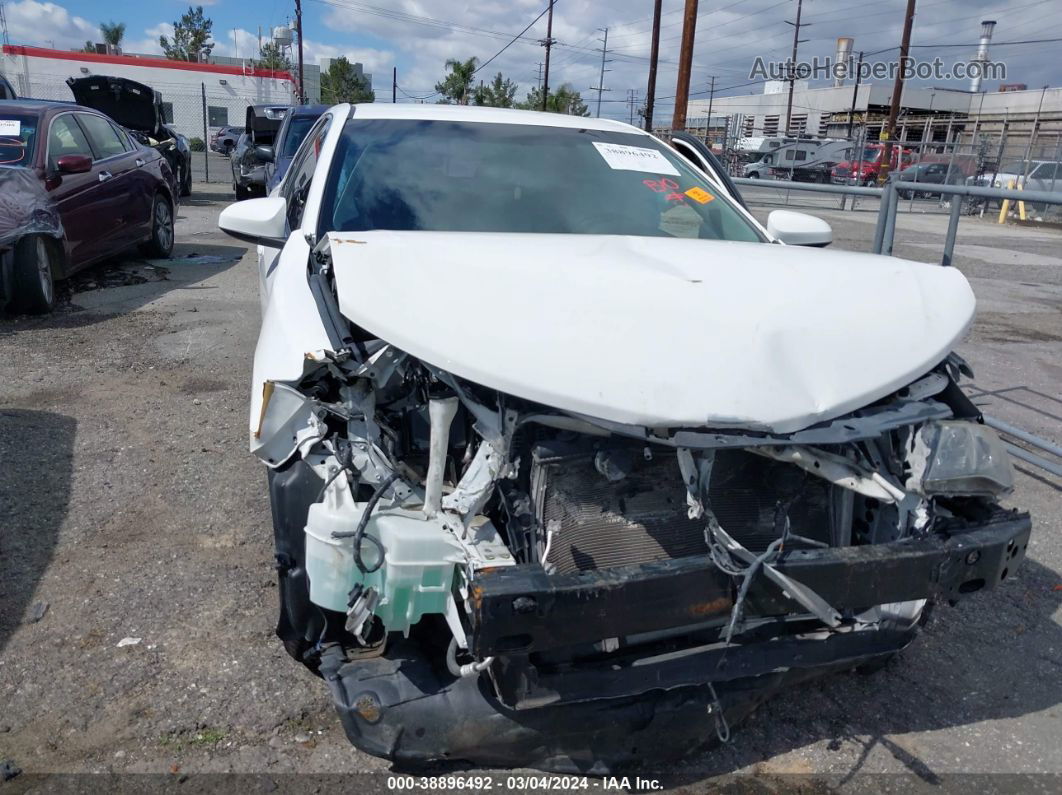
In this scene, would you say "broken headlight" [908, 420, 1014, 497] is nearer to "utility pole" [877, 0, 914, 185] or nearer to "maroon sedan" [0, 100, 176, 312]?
"maroon sedan" [0, 100, 176, 312]

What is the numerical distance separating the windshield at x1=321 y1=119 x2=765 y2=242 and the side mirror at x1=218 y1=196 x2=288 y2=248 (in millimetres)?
314

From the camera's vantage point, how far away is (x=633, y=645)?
2301 mm

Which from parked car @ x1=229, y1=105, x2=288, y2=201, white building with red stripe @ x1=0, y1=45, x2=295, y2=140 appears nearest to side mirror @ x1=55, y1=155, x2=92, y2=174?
parked car @ x1=229, y1=105, x2=288, y2=201

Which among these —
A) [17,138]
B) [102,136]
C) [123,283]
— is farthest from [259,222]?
[102,136]

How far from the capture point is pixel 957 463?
2.23 meters

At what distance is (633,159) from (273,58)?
6599 cm

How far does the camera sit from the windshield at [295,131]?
11570mm

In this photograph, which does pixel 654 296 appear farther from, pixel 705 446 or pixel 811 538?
pixel 811 538

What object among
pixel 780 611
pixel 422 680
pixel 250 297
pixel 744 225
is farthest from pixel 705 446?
pixel 250 297

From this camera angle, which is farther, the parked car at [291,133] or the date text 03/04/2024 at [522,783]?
the parked car at [291,133]

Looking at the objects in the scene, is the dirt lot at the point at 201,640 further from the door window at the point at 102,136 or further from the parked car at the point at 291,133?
the parked car at the point at 291,133

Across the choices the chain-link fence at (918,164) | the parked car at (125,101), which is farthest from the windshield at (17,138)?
the chain-link fence at (918,164)

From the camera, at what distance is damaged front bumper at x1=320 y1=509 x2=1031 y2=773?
1.96 m

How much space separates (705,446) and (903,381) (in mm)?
646
